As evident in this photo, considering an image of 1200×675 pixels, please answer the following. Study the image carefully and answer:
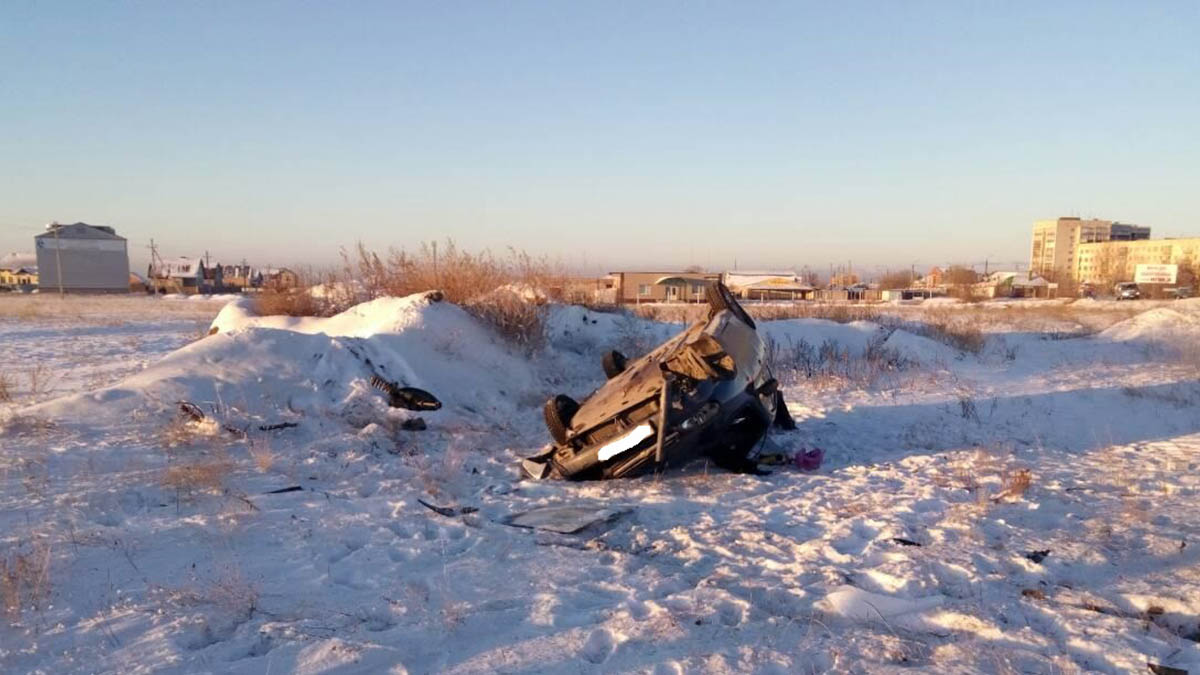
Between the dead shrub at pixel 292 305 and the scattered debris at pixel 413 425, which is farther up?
the dead shrub at pixel 292 305

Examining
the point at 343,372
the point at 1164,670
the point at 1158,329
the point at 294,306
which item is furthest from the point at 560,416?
the point at 1158,329

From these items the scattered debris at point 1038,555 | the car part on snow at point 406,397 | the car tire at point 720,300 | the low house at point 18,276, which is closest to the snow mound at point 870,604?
the scattered debris at point 1038,555

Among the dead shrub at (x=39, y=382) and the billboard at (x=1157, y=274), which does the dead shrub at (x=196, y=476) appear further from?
the billboard at (x=1157, y=274)

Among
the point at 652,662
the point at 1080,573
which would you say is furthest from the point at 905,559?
the point at 652,662

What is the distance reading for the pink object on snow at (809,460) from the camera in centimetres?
724

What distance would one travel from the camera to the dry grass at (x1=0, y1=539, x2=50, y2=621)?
11.4 feet

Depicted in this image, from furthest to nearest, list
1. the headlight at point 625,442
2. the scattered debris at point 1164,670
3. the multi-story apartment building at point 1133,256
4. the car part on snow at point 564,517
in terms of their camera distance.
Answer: the multi-story apartment building at point 1133,256, the headlight at point 625,442, the car part on snow at point 564,517, the scattered debris at point 1164,670

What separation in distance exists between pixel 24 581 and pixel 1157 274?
94513mm

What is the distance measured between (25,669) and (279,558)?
1510 mm

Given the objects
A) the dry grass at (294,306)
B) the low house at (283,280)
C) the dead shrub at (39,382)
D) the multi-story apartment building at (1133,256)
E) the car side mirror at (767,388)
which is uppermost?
the multi-story apartment building at (1133,256)

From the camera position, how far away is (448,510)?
5676 mm

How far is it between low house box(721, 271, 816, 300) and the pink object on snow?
71.4 metres

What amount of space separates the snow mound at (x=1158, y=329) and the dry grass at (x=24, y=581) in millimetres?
23329

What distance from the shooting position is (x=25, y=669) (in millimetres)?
2977
